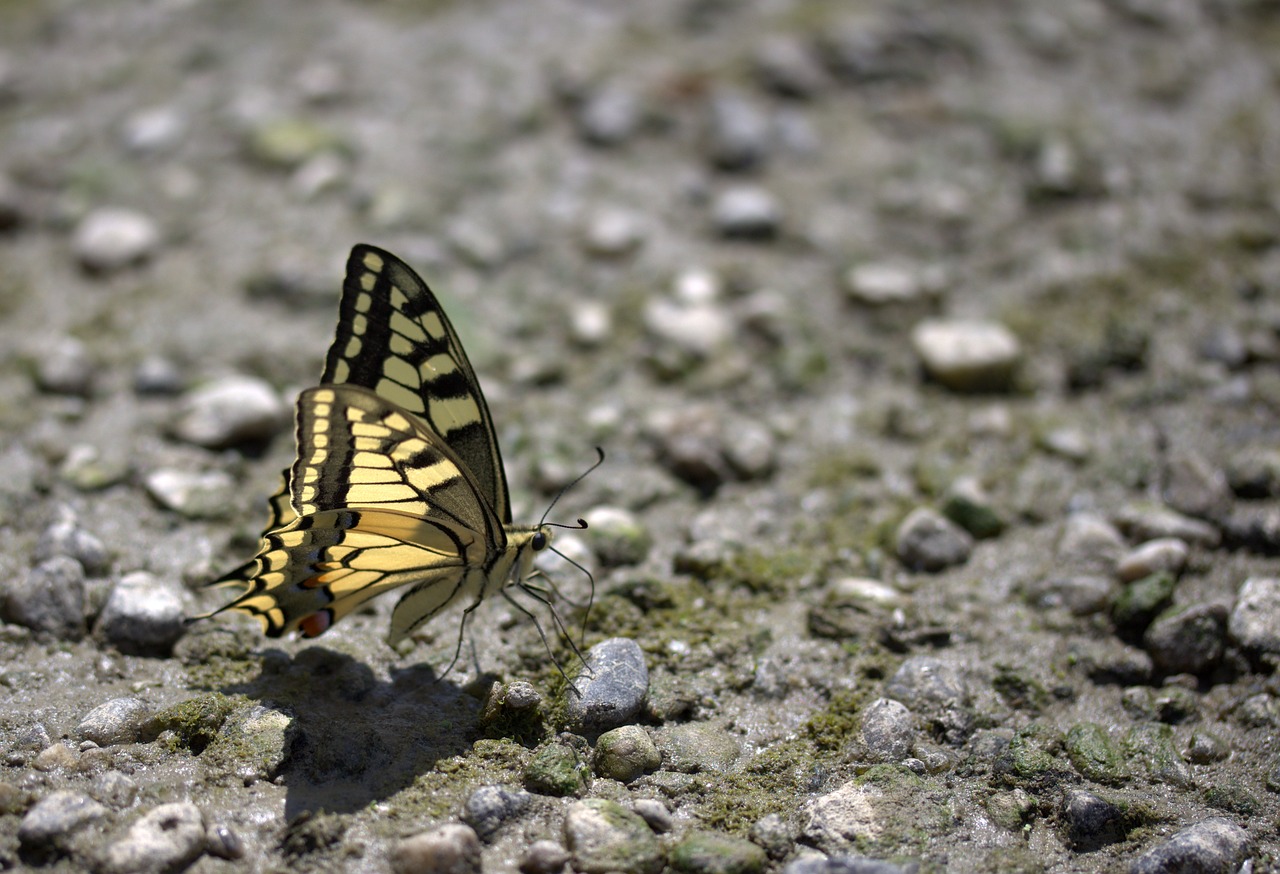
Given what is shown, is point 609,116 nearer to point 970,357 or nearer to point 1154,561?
point 970,357

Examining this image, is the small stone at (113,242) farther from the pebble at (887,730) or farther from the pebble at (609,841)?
the pebble at (887,730)

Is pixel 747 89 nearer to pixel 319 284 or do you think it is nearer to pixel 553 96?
pixel 553 96

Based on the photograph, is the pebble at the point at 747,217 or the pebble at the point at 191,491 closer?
the pebble at the point at 191,491

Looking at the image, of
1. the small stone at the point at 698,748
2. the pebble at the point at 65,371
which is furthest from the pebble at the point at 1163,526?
the pebble at the point at 65,371

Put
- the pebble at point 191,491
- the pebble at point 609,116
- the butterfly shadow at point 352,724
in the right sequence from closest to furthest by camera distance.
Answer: the butterfly shadow at point 352,724 < the pebble at point 191,491 < the pebble at point 609,116

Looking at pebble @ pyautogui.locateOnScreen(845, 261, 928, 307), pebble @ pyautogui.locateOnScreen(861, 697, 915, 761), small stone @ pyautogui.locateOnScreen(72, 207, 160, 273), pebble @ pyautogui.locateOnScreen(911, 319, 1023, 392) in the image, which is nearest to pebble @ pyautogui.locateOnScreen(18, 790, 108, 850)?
pebble @ pyautogui.locateOnScreen(861, 697, 915, 761)

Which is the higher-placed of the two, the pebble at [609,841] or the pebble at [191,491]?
the pebble at [191,491]

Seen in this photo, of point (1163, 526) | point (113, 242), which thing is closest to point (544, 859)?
point (1163, 526)
